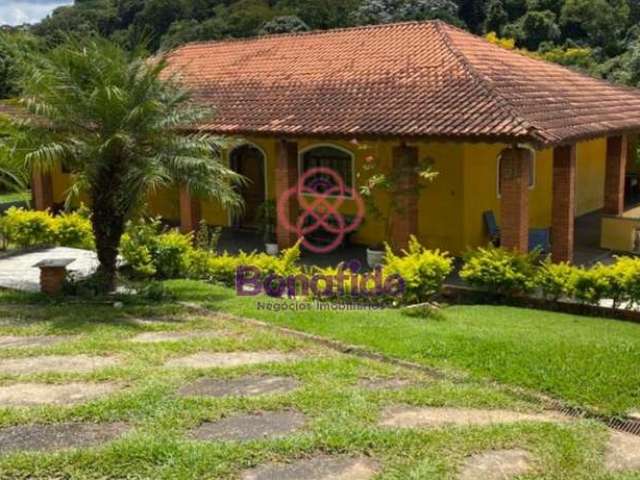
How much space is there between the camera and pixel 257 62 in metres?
19.2

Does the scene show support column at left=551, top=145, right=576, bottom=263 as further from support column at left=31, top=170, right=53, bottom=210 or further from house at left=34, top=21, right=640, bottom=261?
support column at left=31, top=170, right=53, bottom=210

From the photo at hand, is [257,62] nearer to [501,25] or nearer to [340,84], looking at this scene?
[340,84]

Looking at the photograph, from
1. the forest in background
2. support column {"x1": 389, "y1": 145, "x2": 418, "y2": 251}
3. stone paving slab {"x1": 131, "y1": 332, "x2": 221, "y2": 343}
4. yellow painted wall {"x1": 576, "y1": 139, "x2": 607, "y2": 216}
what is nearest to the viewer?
stone paving slab {"x1": 131, "y1": 332, "x2": 221, "y2": 343}

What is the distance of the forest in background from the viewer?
45344mm

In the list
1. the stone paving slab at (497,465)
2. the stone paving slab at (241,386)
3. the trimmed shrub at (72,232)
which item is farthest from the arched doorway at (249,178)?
the stone paving slab at (497,465)

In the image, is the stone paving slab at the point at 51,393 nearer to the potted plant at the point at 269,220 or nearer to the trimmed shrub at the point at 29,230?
the potted plant at the point at 269,220

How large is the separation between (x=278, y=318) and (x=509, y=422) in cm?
430

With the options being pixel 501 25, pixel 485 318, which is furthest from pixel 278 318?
pixel 501 25

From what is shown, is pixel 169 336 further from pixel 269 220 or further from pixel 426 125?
pixel 269 220

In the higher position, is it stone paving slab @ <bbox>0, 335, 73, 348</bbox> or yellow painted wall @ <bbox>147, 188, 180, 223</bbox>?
yellow painted wall @ <bbox>147, 188, 180, 223</bbox>

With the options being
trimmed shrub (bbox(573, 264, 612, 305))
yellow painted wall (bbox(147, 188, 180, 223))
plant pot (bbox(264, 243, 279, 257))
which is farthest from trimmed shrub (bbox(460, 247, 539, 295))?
yellow painted wall (bbox(147, 188, 180, 223))

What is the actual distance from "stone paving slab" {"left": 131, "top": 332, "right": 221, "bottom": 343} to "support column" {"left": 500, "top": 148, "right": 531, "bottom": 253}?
5.95 m

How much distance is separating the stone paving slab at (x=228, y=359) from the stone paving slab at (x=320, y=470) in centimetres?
251

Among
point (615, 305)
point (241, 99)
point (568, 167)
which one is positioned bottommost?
point (615, 305)
